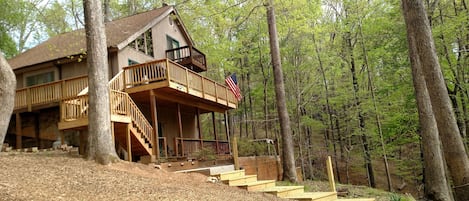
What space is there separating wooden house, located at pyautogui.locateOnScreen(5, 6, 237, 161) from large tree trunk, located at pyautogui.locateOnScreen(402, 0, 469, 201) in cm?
759

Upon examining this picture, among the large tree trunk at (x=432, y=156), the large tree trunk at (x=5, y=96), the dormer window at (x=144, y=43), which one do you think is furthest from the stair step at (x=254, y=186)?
the dormer window at (x=144, y=43)

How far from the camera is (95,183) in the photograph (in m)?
6.72

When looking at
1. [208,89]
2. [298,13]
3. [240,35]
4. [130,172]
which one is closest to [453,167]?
[130,172]

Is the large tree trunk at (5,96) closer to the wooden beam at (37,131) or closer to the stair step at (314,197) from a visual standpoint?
the stair step at (314,197)

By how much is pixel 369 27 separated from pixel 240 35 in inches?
349

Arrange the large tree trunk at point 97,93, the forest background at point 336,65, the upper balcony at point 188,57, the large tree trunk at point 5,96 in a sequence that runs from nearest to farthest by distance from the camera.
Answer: the large tree trunk at point 5,96 < the large tree trunk at point 97,93 < the forest background at point 336,65 < the upper balcony at point 188,57

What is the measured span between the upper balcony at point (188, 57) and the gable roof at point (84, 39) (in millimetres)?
2000

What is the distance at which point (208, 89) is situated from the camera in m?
15.8

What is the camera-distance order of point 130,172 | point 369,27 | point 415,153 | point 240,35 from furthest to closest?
point 240,35
point 415,153
point 369,27
point 130,172

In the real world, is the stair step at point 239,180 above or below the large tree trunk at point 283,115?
below

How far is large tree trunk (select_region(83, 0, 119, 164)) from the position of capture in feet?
28.8

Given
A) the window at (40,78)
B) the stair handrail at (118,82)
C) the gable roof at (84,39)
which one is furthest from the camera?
the window at (40,78)

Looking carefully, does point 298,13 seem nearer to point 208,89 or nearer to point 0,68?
point 208,89

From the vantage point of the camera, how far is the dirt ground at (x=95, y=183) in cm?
576
